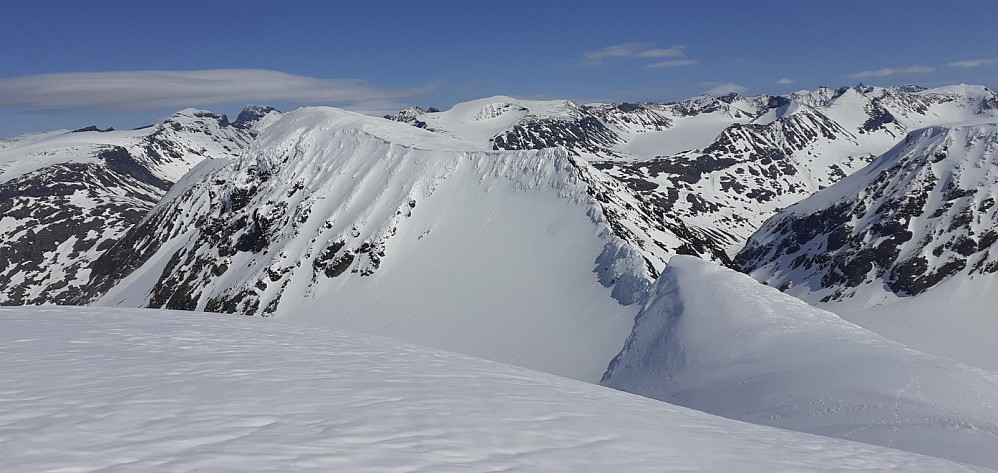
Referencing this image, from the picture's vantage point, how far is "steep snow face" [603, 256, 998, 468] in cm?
1166

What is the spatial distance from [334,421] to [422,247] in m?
56.1

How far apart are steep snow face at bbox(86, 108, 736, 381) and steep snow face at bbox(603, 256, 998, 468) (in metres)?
16.3

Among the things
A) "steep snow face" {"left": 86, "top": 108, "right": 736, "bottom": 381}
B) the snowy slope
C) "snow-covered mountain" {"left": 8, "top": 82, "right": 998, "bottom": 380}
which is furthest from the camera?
"snow-covered mountain" {"left": 8, "top": 82, "right": 998, "bottom": 380}

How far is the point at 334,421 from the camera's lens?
7.29m

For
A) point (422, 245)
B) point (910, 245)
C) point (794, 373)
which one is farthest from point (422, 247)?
point (910, 245)

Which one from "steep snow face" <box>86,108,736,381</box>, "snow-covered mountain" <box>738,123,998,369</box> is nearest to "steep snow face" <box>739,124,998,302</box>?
"snow-covered mountain" <box>738,123,998,369</box>

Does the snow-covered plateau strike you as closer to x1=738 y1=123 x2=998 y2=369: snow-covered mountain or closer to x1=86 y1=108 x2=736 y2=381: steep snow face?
x1=86 y1=108 x2=736 y2=381: steep snow face

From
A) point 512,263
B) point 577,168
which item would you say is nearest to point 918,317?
point 577,168

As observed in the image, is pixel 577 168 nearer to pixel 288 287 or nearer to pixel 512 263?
pixel 512 263

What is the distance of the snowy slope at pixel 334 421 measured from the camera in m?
5.98

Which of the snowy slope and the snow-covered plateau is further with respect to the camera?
the snow-covered plateau

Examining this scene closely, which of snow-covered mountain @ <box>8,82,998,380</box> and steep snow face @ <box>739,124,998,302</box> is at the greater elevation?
steep snow face @ <box>739,124,998,302</box>

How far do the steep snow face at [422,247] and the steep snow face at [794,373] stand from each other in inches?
641

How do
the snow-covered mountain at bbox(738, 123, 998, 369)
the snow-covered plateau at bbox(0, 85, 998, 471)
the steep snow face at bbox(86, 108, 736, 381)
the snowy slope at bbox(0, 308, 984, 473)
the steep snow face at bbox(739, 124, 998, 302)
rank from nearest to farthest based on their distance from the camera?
the snowy slope at bbox(0, 308, 984, 473) < the snow-covered plateau at bbox(0, 85, 998, 471) < the steep snow face at bbox(86, 108, 736, 381) < the snow-covered mountain at bbox(738, 123, 998, 369) < the steep snow face at bbox(739, 124, 998, 302)
